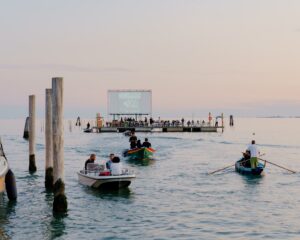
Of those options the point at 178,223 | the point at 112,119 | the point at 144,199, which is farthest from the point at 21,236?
the point at 112,119

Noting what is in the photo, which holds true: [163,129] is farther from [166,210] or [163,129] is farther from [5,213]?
[5,213]

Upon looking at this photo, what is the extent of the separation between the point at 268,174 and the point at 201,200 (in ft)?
34.9

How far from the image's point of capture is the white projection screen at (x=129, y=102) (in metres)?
89.7

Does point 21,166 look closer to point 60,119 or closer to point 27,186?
point 27,186

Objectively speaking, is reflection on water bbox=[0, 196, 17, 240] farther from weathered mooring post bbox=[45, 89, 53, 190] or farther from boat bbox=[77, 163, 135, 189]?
boat bbox=[77, 163, 135, 189]

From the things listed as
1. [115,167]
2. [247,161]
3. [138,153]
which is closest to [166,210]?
[115,167]

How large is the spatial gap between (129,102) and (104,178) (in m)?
67.8

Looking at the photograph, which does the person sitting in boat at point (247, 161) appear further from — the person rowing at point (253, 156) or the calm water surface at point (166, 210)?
the calm water surface at point (166, 210)

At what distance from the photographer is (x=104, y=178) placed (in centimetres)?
2220

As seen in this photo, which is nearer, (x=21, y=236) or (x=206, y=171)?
(x=21, y=236)

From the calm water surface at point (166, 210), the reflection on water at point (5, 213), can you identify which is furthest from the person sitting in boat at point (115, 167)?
the reflection on water at point (5, 213)

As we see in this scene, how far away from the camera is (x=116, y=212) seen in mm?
19203

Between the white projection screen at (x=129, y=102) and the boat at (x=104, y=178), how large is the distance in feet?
217

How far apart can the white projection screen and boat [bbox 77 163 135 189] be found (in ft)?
217
